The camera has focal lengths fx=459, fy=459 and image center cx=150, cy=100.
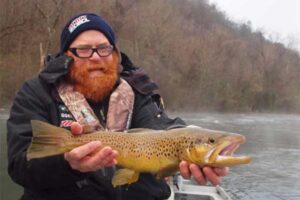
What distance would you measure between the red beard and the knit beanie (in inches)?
8.6

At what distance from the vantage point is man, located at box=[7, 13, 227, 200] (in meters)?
2.71

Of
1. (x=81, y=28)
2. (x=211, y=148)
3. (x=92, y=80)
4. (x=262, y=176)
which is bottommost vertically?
(x=262, y=176)

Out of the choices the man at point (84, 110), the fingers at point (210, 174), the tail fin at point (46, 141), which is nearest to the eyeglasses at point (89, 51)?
the man at point (84, 110)

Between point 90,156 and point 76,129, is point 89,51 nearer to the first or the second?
point 76,129

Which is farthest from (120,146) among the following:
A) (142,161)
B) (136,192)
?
(136,192)

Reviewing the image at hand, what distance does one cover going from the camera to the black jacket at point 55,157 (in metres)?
2.72

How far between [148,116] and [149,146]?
60cm

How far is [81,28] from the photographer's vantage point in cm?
338

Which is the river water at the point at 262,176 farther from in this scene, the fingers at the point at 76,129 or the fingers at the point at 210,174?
the fingers at the point at 210,174

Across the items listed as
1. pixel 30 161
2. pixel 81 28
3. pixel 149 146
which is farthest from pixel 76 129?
pixel 81 28

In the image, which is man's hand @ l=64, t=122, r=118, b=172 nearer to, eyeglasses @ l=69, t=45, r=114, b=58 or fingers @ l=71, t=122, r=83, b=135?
fingers @ l=71, t=122, r=83, b=135

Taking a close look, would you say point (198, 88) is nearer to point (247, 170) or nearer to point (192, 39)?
point (192, 39)

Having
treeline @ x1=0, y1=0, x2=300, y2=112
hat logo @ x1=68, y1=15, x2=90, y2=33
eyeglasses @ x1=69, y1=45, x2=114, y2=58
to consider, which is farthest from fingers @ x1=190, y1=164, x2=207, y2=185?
treeline @ x1=0, y1=0, x2=300, y2=112

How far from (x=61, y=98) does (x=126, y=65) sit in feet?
2.47
